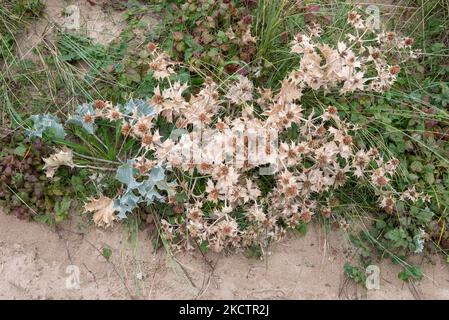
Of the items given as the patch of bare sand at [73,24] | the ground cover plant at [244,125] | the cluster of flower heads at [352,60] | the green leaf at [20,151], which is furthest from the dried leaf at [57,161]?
the cluster of flower heads at [352,60]

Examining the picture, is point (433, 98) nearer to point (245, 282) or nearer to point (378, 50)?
point (378, 50)

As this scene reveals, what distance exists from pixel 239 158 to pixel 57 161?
89 centimetres

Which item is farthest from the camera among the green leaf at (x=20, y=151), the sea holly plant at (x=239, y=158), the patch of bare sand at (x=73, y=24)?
the patch of bare sand at (x=73, y=24)

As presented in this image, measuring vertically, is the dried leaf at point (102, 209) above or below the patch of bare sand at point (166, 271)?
above

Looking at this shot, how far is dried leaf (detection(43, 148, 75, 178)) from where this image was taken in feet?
8.43

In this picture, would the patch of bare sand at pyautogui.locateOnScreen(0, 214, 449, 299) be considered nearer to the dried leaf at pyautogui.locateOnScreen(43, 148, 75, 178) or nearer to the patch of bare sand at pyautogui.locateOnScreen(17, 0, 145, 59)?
the dried leaf at pyautogui.locateOnScreen(43, 148, 75, 178)

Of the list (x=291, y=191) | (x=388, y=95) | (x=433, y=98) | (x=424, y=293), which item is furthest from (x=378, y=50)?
(x=424, y=293)

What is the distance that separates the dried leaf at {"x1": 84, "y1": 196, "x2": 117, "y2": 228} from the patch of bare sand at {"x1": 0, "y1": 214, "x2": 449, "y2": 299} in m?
0.15

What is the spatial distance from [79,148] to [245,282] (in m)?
1.07

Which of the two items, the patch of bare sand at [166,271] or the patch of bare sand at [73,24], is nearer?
the patch of bare sand at [166,271]

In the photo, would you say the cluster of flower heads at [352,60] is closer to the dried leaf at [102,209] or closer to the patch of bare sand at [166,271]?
the patch of bare sand at [166,271]

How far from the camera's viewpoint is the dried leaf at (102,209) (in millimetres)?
2535

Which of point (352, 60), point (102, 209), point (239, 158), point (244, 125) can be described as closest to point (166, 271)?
point (102, 209)

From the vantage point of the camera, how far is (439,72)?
10.1 feet
